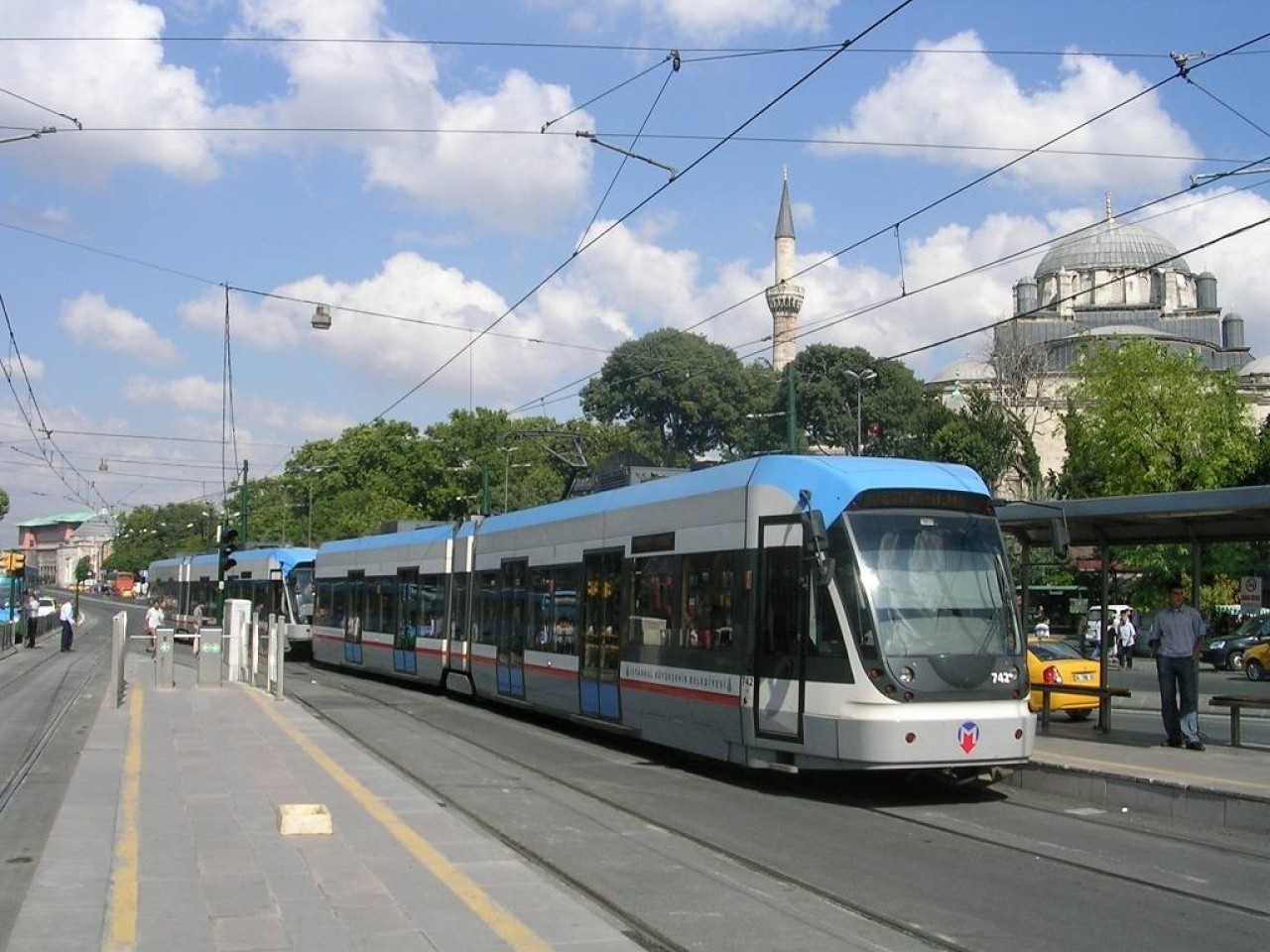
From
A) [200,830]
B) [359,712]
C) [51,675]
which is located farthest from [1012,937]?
[51,675]

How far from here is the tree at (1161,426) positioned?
151 feet

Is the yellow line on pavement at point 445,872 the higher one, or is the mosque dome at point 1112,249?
the mosque dome at point 1112,249

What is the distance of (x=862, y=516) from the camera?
12312mm

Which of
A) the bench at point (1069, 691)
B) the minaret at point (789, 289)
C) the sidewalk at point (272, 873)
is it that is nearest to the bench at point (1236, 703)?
the bench at point (1069, 691)

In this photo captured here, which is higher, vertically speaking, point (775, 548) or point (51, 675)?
point (775, 548)

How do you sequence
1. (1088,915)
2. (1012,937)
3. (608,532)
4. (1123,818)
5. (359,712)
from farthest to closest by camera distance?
(359,712), (608,532), (1123,818), (1088,915), (1012,937)

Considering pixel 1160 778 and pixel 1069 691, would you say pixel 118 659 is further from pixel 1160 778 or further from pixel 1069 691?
pixel 1160 778

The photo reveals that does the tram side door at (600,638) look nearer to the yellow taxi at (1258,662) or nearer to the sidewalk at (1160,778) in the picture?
the sidewalk at (1160,778)

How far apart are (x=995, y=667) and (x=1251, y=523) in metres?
4.60

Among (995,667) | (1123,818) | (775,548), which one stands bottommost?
(1123,818)

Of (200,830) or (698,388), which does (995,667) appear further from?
(698,388)

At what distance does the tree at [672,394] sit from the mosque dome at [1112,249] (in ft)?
116

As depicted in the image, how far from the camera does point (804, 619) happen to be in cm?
1240

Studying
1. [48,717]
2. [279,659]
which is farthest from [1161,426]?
[48,717]
